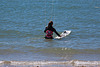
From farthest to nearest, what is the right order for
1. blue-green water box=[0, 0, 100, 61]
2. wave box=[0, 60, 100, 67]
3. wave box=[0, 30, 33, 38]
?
wave box=[0, 30, 33, 38], blue-green water box=[0, 0, 100, 61], wave box=[0, 60, 100, 67]

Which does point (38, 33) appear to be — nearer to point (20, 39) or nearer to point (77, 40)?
point (20, 39)

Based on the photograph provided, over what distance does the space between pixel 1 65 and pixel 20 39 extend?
16.1 feet

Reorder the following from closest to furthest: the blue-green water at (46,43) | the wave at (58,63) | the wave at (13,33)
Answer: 1. the wave at (58,63)
2. the blue-green water at (46,43)
3. the wave at (13,33)

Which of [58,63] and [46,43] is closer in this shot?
[58,63]

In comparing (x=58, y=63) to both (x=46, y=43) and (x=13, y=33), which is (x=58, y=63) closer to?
(x=46, y=43)

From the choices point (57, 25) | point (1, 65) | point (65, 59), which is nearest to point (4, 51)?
point (1, 65)

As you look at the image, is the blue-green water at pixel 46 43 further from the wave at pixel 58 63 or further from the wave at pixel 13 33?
the wave at pixel 58 63

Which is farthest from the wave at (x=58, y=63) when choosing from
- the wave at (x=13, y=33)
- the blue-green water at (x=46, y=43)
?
the wave at (x=13, y=33)

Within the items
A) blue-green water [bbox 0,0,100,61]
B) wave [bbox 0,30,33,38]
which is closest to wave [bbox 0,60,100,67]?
blue-green water [bbox 0,0,100,61]

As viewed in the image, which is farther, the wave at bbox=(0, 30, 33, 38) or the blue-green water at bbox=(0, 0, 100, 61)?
the wave at bbox=(0, 30, 33, 38)

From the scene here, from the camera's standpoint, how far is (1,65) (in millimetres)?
7508

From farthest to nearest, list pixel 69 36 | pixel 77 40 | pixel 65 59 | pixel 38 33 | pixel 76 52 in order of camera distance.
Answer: pixel 38 33, pixel 69 36, pixel 77 40, pixel 76 52, pixel 65 59

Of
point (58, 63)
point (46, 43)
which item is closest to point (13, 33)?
point (46, 43)

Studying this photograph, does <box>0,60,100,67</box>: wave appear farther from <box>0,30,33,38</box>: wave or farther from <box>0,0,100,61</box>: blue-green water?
<box>0,30,33,38</box>: wave
